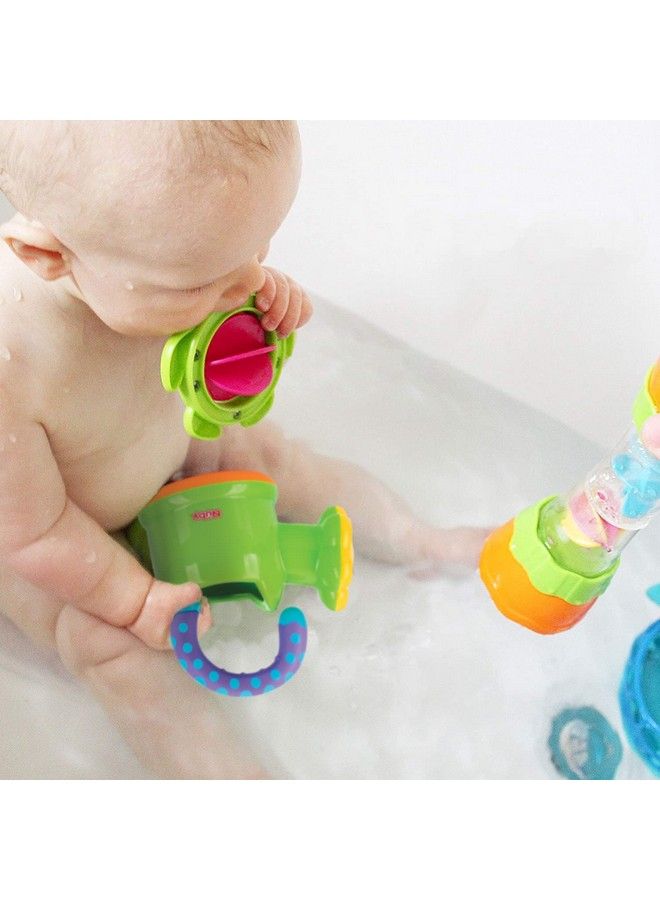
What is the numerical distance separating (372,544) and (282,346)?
352 millimetres

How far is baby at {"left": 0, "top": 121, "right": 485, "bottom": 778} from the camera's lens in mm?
594

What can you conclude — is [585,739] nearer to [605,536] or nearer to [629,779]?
[629,779]

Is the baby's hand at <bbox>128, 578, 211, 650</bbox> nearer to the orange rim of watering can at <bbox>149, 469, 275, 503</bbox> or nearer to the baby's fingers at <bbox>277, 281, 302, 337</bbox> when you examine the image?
the orange rim of watering can at <bbox>149, 469, 275, 503</bbox>

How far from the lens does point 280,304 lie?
792 millimetres

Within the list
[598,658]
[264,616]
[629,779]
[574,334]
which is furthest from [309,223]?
[629,779]

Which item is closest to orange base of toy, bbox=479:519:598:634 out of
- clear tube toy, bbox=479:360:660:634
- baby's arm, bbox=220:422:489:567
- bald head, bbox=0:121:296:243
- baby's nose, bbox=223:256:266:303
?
clear tube toy, bbox=479:360:660:634

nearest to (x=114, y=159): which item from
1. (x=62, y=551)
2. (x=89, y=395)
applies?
(x=89, y=395)

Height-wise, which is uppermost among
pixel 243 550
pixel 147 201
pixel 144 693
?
pixel 147 201

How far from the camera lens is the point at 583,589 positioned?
88 cm

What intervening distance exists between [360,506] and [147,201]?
1.86 ft

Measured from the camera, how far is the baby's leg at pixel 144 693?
0.89 meters

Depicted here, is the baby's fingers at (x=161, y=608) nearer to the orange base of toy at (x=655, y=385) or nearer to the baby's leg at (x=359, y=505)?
the baby's leg at (x=359, y=505)

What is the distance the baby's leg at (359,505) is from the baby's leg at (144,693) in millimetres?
241

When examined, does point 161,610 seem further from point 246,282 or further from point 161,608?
point 246,282
